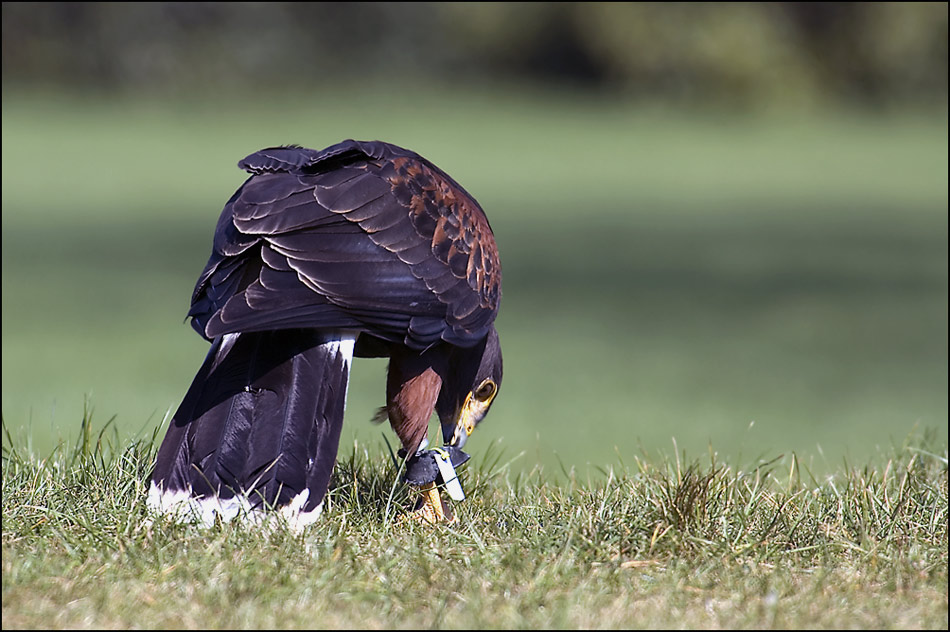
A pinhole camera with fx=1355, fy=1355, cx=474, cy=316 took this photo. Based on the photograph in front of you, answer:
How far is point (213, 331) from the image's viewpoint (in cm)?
382

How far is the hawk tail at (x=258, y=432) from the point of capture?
3.80 m

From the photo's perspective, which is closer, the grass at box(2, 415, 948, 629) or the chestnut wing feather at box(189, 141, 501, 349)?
the grass at box(2, 415, 948, 629)

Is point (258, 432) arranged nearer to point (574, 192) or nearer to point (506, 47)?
point (574, 192)

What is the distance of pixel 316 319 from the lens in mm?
3947

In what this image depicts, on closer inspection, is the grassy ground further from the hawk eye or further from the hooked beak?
the hawk eye

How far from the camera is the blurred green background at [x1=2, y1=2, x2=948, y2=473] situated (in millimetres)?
10656

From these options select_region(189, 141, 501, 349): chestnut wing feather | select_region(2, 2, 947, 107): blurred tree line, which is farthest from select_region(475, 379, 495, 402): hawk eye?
select_region(2, 2, 947, 107): blurred tree line

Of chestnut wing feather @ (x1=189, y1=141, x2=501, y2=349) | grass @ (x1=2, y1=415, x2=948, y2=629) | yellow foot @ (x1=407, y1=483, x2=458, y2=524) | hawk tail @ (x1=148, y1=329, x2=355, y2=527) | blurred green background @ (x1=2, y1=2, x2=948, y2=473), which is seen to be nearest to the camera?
grass @ (x1=2, y1=415, x2=948, y2=629)

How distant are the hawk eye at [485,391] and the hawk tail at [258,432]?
0.88 meters

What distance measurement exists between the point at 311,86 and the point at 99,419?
4161 cm

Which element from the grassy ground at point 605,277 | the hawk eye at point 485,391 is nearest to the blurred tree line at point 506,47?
the grassy ground at point 605,277

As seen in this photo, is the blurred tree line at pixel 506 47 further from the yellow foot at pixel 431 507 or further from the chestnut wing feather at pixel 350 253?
the yellow foot at pixel 431 507

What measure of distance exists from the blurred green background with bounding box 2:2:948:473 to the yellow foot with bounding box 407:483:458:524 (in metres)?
0.57

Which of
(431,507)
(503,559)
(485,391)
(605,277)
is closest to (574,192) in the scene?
(605,277)
